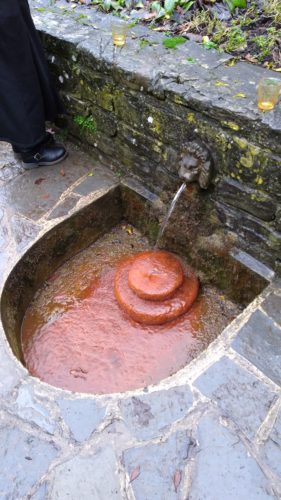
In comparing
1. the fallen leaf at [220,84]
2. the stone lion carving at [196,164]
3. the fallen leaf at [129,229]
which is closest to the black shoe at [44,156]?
the fallen leaf at [129,229]

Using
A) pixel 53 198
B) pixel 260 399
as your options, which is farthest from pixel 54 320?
pixel 260 399

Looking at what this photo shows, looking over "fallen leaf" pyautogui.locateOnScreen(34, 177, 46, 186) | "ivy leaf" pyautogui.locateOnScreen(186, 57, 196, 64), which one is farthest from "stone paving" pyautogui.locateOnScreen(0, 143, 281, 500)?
"ivy leaf" pyautogui.locateOnScreen(186, 57, 196, 64)

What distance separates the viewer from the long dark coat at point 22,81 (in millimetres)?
2691

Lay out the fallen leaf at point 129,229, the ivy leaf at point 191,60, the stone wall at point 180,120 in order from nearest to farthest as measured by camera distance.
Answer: the stone wall at point 180,120
the ivy leaf at point 191,60
the fallen leaf at point 129,229

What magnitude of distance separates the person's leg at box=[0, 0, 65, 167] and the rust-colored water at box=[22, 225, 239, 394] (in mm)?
1047

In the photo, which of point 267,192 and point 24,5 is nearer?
point 267,192

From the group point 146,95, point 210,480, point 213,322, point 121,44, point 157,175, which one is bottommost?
point 213,322

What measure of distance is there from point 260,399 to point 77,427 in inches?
35.1

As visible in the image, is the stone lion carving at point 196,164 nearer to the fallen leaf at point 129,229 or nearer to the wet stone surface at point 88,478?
the fallen leaf at point 129,229

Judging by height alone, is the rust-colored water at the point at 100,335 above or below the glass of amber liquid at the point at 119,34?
below

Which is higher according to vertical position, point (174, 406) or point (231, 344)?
point (231, 344)

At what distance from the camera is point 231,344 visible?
2.16 metres

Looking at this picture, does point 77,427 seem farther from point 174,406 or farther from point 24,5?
point 24,5

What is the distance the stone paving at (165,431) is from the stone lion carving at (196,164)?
0.82 meters
